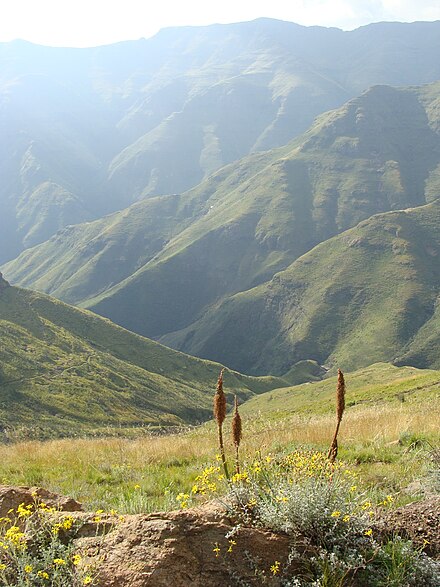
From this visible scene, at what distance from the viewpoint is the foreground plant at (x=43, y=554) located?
3850 millimetres

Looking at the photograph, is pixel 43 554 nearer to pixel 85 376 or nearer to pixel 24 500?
pixel 24 500

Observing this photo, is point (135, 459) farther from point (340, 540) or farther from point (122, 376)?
point (122, 376)

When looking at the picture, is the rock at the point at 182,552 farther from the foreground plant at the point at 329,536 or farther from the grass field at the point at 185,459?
the grass field at the point at 185,459

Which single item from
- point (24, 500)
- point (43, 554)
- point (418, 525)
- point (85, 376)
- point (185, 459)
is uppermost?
point (43, 554)

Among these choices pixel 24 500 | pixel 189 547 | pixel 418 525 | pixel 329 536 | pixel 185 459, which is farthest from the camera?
pixel 185 459

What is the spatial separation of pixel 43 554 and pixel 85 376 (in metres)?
96.9

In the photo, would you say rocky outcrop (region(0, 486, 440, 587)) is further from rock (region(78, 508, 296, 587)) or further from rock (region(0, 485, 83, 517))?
rock (region(0, 485, 83, 517))

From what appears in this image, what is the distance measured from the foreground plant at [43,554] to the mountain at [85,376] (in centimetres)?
5005

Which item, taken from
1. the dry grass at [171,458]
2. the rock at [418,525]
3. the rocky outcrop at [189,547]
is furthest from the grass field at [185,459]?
the rocky outcrop at [189,547]

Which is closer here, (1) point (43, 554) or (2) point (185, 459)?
(1) point (43, 554)

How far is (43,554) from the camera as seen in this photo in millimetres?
3990

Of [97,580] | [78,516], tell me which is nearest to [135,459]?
[78,516]

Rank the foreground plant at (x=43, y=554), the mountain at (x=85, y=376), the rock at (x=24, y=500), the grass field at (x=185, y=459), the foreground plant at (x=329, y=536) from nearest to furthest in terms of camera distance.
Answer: the foreground plant at (x=43, y=554) → the foreground plant at (x=329, y=536) → the rock at (x=24, y=500) → the grass field at (x=185, y=459) → the mountain at (x=85, y=376)

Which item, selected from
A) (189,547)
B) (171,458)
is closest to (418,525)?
(189,547)
